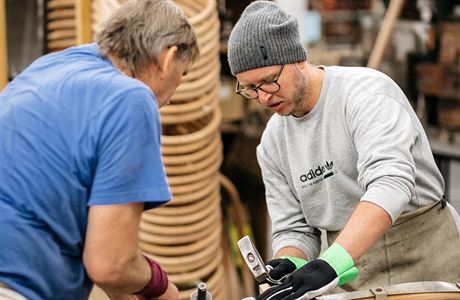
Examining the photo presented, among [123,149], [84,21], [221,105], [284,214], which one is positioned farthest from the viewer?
[221,105]

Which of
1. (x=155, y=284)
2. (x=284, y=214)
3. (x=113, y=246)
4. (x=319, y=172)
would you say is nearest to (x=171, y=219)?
(x=284, y=214)

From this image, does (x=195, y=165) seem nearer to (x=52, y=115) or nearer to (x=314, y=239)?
(x=314, y=239)

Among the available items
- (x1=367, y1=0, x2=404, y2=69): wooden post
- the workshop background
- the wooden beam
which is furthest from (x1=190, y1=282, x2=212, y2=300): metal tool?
(x1=367, y1=0, x2=404, y2=69): wooden post

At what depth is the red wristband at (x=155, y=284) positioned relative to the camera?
6.81 feet

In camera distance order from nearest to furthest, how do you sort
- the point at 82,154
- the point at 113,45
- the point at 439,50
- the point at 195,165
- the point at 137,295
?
1. the point at 82,154
2. the point at 113,45
3. the point at 137,295
4. the point at 195,165
5. the point at 439,50

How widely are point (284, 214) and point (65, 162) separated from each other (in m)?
0.90

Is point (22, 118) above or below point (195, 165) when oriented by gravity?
above

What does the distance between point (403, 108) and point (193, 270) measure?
183 centimetres

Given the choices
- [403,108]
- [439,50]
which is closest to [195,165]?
[403,108]

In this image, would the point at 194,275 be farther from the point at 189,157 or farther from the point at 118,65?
the point at 118,65

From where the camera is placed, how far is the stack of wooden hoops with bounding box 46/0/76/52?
415cm

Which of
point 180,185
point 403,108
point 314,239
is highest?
point 403,108

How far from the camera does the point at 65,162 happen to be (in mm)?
1867

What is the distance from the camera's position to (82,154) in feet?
6.08
